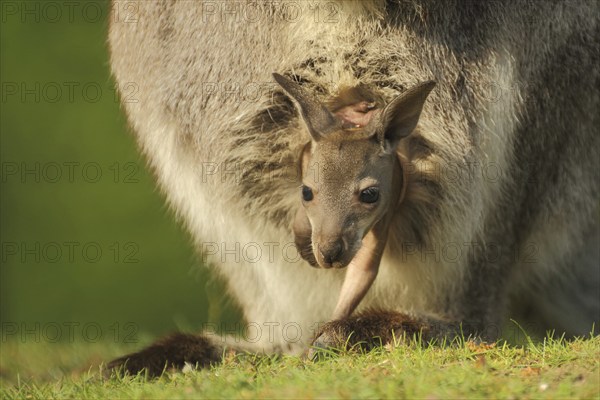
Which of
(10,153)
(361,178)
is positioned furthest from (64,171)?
(361,178)

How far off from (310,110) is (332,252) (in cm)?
Result: 51

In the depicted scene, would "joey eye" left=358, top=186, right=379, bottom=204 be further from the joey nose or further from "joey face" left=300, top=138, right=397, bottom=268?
the joey nose

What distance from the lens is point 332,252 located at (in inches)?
152

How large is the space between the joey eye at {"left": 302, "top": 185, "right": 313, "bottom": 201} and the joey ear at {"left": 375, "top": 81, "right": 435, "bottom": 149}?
0.29 m

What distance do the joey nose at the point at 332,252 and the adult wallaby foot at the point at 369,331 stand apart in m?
0.33

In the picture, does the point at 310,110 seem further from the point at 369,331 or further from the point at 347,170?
the point at 369,331

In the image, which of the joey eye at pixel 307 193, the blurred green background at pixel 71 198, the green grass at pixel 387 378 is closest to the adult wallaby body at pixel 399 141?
the joey eye at pixel 307 193

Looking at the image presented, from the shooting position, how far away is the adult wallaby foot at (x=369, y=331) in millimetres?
4074

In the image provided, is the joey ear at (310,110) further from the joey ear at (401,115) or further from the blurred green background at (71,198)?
the blurred green background at (71,198)

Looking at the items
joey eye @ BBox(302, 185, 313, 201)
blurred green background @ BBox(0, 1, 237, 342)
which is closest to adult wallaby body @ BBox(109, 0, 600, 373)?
joey eye @ BBox(302, 185, 313, 201)

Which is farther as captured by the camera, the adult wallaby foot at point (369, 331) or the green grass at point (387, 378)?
the adult wallaby foot at point (369, 331)

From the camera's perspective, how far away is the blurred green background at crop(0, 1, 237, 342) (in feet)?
27.7

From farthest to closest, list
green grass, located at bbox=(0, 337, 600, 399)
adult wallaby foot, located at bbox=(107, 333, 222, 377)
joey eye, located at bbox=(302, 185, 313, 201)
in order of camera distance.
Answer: adult wallaby foot, located at bbox=(107, 333, 222, 377) < joey eye, located at bbox=(302, 185, 313, 201) < green grass, located at bbox=(0, 337, 600, 399)

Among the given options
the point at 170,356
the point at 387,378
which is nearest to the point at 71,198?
the point at 170,356
